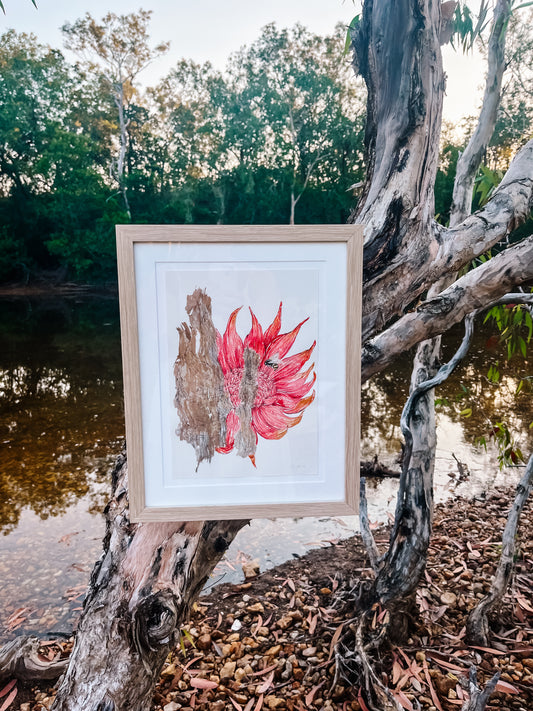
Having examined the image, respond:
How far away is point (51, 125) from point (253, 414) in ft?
32.7

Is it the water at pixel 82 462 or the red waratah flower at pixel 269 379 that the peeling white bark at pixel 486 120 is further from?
the water at pixel 82 462

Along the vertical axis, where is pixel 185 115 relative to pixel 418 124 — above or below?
above

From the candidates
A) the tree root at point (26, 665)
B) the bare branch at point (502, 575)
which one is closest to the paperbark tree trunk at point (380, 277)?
the tree root at point (26, 665)

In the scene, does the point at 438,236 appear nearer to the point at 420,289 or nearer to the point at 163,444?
the point at 420,289

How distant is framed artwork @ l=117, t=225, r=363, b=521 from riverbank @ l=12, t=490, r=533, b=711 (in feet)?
1.72

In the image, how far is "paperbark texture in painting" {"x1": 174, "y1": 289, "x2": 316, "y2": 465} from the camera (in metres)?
0.75

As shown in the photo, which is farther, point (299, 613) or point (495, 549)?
point (495, 549)

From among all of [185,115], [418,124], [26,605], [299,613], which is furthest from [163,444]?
[185,115]

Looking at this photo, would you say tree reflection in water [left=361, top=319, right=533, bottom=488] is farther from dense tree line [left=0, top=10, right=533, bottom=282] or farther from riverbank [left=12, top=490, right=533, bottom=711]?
dense tree line [left=0, top=10, right=533, bottom=282]

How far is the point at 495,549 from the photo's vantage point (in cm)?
162

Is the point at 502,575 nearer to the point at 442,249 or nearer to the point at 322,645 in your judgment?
the point at 322,645

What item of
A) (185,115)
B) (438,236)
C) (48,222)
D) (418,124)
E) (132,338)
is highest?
(185,115)

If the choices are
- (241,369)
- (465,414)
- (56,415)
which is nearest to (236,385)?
(241,369)

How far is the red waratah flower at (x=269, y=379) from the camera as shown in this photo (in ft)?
2.48
